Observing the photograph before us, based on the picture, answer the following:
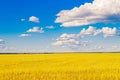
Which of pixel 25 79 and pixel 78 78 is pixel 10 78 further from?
pixel 78 78

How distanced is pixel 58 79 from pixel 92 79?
153 cm

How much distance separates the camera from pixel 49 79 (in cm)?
1248

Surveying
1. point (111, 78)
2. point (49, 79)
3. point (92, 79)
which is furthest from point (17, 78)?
point (111, 78)

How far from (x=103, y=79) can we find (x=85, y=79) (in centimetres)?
82

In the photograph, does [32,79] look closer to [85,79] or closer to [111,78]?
[85,79]

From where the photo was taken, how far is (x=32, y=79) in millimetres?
12570

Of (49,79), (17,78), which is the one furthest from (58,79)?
(17,78)

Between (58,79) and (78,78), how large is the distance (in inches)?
37.6

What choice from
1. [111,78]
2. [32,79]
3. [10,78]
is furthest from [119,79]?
[10,78]

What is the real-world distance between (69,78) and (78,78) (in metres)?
0.41

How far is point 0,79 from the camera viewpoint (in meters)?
12.7

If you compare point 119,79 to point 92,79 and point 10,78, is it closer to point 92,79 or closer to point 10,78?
point 92,79

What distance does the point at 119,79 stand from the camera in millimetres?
12398

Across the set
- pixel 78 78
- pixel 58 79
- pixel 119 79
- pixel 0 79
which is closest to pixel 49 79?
pixel 58 79
